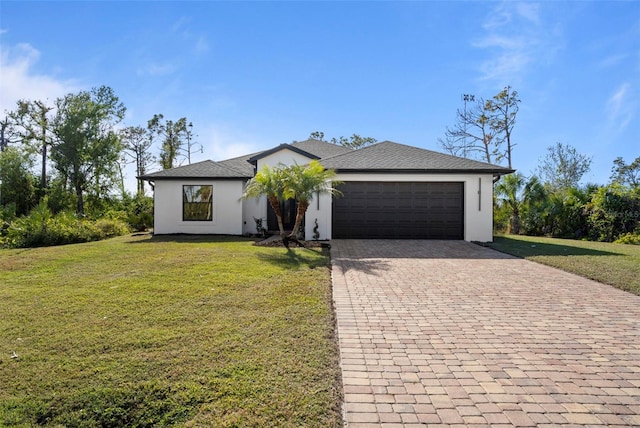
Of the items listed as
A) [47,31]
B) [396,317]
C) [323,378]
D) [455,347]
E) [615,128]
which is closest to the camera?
[323,378]

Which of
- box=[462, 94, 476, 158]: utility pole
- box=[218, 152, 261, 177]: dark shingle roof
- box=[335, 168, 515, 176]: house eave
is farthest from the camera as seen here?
box=[462, 94, 476, 158]: utility pole

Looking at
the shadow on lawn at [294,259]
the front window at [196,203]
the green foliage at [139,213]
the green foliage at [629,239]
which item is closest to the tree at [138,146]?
the green foliage at [139,213]

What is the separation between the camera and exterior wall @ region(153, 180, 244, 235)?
16281mm

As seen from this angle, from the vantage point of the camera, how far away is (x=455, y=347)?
4012 millimetres

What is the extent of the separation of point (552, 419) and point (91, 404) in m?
3.77

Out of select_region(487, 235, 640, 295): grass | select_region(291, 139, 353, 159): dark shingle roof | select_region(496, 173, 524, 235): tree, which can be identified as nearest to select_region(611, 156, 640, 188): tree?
select_region(496, 173, 524, 235): tree

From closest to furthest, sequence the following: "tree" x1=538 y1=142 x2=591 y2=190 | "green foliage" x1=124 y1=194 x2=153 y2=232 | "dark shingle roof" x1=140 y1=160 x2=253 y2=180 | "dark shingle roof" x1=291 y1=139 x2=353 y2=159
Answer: "dark shingle roof" x1=140 y1=160 x2=253 y2=180 → "green foliage" x1=124 y1=194 x2=153 y2=232 → "dark shingle roof" x1=291 y1=139 x2=353 y2=159 → "tree" x1=538 y1=142 x2=591 y2=190

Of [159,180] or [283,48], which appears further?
[159,180]

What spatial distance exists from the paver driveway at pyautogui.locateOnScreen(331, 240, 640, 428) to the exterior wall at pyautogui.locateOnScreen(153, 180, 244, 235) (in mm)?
9985

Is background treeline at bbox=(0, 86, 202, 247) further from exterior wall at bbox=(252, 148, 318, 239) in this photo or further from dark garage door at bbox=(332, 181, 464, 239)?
dark garage door at bbox=(332, 181, 464, 239)

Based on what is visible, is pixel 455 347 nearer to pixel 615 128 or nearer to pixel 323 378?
pixel 323 378

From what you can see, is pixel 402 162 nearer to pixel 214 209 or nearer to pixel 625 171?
pixel 214 209

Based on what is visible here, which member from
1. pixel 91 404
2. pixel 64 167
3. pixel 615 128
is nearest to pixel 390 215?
pixel 91 404

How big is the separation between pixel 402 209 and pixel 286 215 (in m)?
6.31
